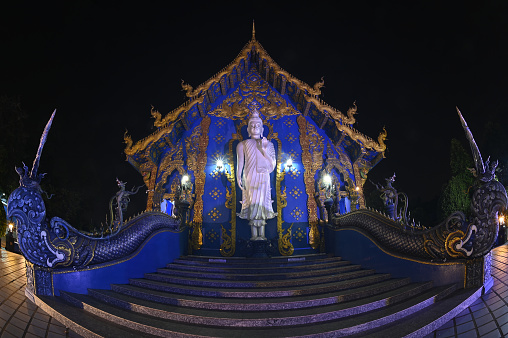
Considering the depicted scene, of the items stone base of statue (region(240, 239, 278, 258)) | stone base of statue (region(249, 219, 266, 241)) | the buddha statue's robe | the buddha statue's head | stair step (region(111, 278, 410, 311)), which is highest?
the buddha statue's head

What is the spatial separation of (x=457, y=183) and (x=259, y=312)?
1471 cm

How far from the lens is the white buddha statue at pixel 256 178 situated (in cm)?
886

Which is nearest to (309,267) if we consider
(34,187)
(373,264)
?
(373,264)

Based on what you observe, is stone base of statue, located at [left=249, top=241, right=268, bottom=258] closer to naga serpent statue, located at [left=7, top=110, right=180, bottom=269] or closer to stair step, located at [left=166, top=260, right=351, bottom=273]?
stair step, located at [left=166, top=260, right=351, bottom=273]

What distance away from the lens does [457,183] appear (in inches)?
603

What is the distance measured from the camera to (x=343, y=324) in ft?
13.4

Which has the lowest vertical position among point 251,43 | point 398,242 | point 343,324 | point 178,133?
point 343,324

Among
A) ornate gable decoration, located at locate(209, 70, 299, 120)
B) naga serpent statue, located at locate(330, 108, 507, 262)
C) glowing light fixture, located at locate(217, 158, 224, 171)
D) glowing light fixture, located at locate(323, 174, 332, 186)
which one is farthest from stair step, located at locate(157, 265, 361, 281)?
ornate gable decoration, located at locate(209, 70, 299, 120)

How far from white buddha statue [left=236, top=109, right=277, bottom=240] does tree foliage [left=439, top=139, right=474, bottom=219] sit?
35.2 ft

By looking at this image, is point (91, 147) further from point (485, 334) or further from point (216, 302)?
point (485, 334)

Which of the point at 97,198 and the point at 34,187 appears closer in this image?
the point at 34,187

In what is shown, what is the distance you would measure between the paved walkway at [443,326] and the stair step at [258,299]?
1184 mm

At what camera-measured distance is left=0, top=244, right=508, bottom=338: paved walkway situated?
141 inches

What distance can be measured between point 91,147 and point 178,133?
724cm
